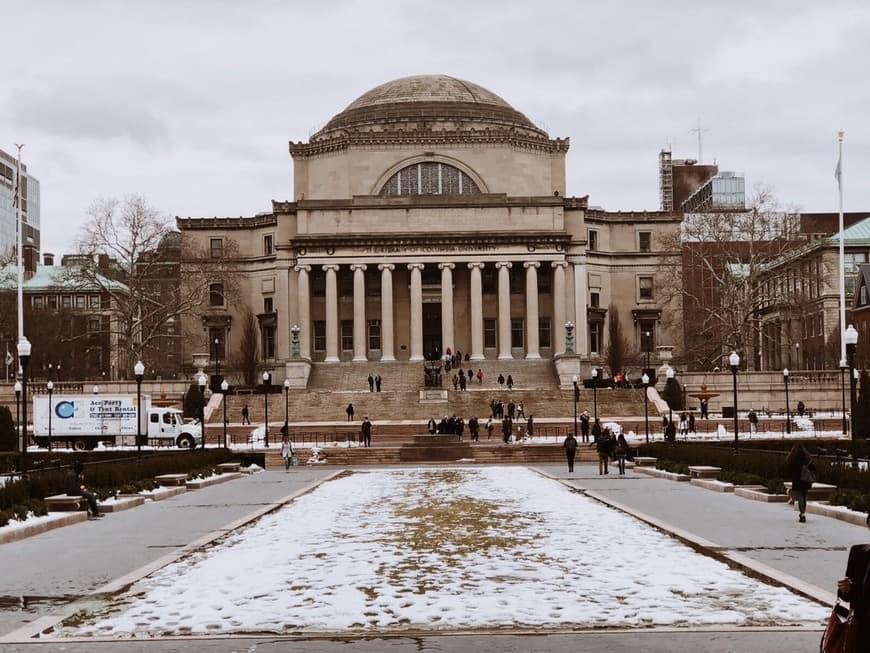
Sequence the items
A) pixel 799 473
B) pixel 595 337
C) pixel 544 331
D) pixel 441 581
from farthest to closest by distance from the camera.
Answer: pixel 595 337
pixel 544 331
pixel 799 473
pixel 441 581

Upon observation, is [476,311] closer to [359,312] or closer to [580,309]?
[359,312]

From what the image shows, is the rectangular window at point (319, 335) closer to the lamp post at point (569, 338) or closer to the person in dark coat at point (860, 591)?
the lamp post at point (569, 338)

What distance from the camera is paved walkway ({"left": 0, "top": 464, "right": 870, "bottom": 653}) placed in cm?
1127

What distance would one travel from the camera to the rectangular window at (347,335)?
9225 centimetres

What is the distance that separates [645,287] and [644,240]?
382 centimetres

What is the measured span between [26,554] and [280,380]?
241 ft

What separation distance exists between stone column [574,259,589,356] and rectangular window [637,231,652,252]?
7907 mm

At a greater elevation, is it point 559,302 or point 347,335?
point 559,302

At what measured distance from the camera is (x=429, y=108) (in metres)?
99.1

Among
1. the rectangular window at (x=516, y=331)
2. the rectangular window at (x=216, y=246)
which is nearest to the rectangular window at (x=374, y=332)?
the rectangular window at (x=516, y=331)

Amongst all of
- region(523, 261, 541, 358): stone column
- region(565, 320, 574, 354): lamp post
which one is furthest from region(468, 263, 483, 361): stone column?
region(565, 320, 574, 354): lamp post

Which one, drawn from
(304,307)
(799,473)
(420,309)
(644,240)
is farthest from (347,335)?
(799,473)

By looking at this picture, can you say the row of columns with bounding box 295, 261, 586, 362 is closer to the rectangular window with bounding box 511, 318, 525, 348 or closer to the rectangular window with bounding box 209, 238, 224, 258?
the rectangular window with bounding box 511, 318, 525, 348

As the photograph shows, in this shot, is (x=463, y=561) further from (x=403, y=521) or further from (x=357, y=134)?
(x=357, y=134)
